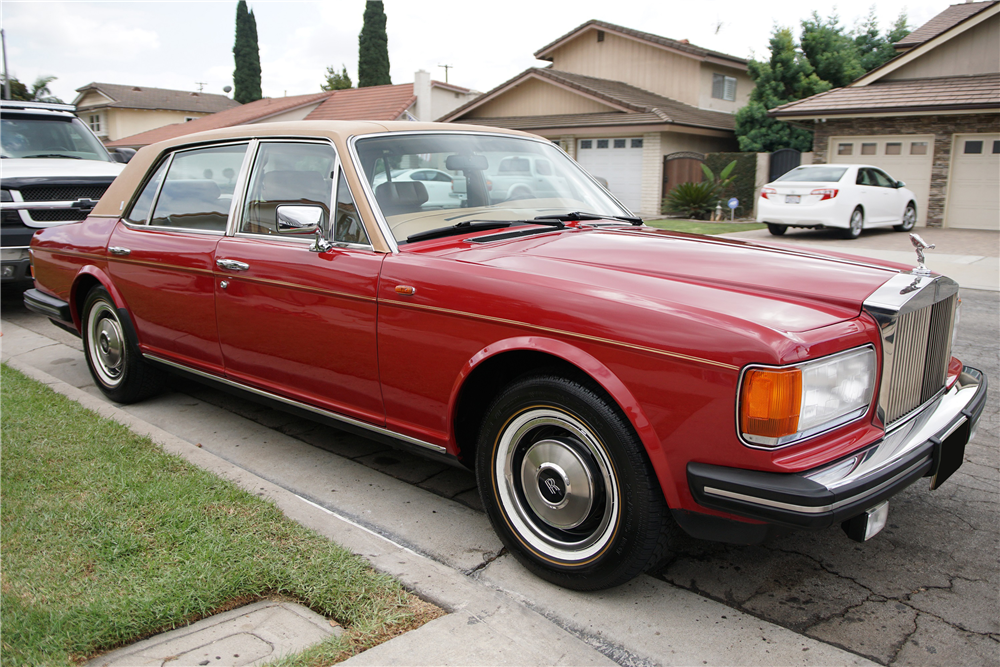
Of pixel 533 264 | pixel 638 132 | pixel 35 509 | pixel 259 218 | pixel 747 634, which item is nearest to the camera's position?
pixel 747 634

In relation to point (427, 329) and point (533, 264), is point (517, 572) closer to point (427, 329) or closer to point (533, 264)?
point (427, 329)

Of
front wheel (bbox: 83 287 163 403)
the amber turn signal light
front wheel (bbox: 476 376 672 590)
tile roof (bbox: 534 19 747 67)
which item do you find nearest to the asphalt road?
front wheel (bbox: 476 376 672 590)

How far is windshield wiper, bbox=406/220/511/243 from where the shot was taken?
3.42 meters

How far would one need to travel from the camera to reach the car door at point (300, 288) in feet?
11.1

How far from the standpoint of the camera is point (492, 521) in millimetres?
3033

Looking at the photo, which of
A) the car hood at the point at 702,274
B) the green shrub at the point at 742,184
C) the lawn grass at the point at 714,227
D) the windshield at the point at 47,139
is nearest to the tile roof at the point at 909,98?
the green shrub at the point at 742,184

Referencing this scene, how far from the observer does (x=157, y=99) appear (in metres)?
48.8

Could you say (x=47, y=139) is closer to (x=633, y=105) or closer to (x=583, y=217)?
(x=583, y=217)

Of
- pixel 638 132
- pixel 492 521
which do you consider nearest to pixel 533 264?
pixel 492 521

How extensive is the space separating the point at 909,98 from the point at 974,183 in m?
2.62

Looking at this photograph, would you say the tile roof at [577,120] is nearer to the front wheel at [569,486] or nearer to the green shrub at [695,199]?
the green shrub at [695,199]

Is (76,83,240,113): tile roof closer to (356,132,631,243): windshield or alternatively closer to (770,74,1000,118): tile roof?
(770,74,1000,118): tile roof

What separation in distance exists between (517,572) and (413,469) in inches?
46.8

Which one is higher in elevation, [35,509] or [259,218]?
[259,218]
